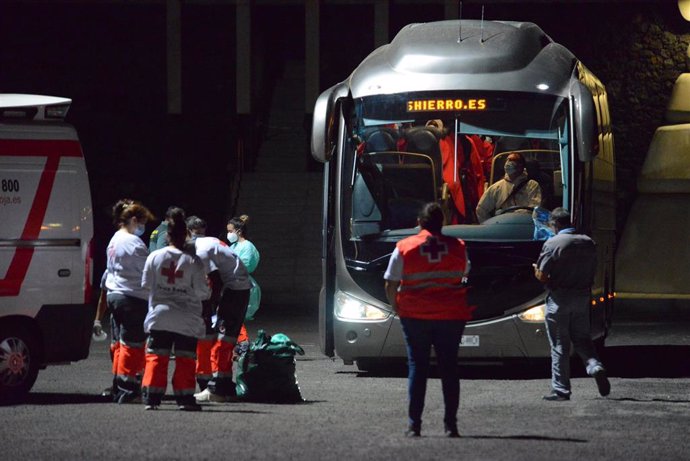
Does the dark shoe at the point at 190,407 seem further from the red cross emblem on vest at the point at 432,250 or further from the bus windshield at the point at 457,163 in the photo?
the bus windshield at the point at 457,163

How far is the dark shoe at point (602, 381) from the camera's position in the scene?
14.1 metres

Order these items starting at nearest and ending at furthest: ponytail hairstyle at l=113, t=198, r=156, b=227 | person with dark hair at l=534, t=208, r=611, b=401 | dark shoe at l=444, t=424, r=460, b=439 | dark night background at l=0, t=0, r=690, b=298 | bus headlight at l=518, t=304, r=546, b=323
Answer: dark shoe at l=444, t=424, r=460, b=439 < ponytail hairstyle at l=113, t=198, r=156, b=227 < person with dark hair at l=534, t=208, r=611, b=401 < bus headlight at l=518, t=304, r=546, b=323 < dark night background at l=0, t=0, r=690, b=298

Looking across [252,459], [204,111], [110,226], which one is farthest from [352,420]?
[204,111]

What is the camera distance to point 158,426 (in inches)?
472

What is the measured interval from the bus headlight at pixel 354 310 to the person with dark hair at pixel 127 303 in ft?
9.63

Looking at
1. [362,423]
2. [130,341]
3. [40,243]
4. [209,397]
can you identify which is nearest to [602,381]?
[362,423]

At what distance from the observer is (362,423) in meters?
12.3

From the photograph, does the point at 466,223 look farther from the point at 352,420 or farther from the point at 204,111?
the point at 204,111

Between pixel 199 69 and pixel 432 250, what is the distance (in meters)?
27.8

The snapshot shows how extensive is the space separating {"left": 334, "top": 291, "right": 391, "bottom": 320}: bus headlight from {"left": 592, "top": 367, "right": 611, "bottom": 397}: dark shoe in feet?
8.58

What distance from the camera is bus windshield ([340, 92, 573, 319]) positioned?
53.0 ft

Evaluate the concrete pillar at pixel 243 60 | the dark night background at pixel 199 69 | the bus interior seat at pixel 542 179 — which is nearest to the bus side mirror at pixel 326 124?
the bus interior seat at pixel 542 179

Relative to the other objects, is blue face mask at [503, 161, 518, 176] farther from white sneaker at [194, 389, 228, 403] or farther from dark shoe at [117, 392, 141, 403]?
dark shoe at [117, 392, 141, 403]

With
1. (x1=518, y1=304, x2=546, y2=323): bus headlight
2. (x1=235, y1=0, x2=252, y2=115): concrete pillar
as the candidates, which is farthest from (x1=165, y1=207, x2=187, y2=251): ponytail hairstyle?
(x1=235, y1=0, x2=252, y2=115): concrete pillar
